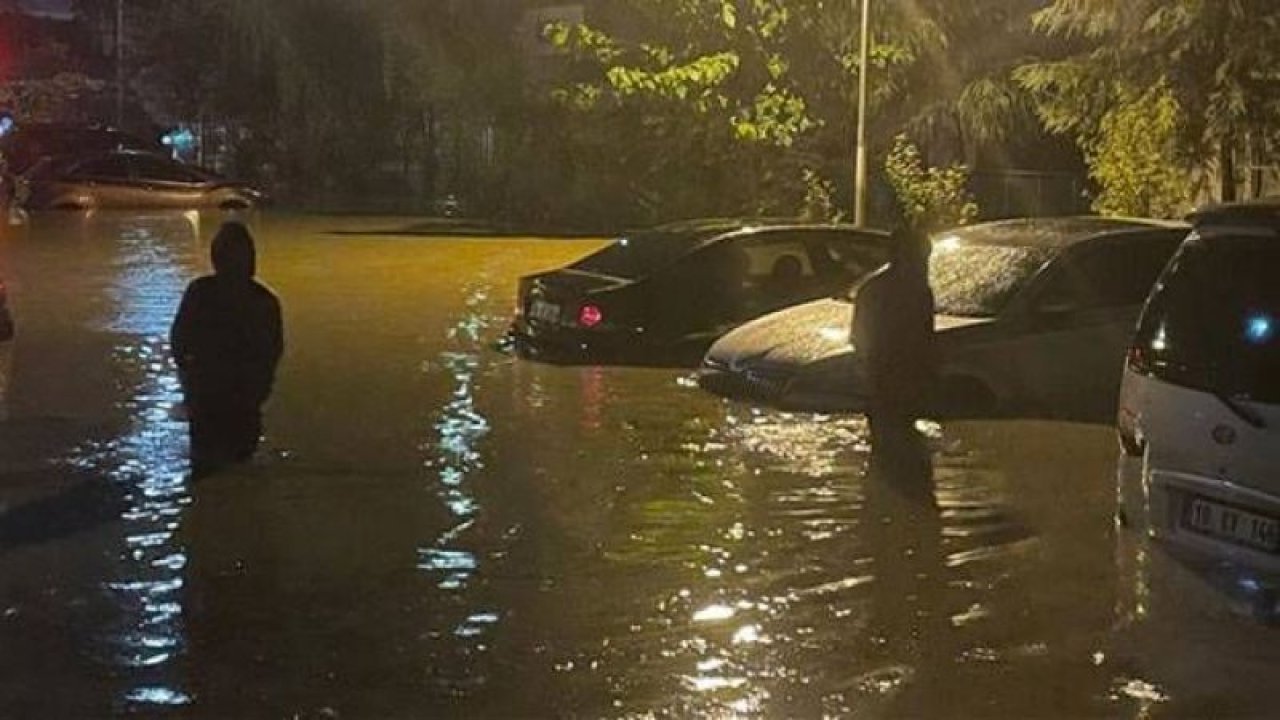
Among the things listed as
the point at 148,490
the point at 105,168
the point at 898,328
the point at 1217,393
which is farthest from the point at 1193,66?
the point at 105,168

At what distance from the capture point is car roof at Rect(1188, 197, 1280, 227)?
Answer: 22.8ft

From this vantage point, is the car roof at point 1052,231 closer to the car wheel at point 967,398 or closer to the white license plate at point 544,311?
the car wheel at point 967,398

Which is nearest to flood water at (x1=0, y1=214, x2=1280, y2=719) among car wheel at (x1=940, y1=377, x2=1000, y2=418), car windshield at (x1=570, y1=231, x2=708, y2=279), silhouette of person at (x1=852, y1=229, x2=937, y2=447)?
car wheel at (x1=940, y1=377, x2=1000, y2=418)

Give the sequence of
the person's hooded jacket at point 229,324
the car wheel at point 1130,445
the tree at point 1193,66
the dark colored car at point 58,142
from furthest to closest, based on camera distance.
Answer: the dark colored car at point 58,142 → the tree at point 1193,66 → the person's hooded jacket at point 229,324 → the car wheel at point 1130,445

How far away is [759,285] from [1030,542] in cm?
660

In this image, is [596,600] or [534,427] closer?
[596,600]

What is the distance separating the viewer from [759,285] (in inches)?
616

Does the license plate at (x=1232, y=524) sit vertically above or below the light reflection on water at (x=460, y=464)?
above

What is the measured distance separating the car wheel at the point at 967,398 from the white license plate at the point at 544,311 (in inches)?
165

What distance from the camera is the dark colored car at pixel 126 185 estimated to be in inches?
1467

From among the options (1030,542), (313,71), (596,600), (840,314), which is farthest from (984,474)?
(313,71)

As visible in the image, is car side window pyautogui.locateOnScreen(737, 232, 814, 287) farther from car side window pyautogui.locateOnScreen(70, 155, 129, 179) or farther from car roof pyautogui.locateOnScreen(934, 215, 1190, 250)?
car side window pyautogui.locateOnScreen(70, 155, 129, 179)

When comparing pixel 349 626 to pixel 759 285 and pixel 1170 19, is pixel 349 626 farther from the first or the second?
pixel 1170 19

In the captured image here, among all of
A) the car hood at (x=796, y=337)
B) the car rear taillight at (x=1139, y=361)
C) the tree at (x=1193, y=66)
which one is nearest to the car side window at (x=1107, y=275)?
the car hood at (x=796, y=337)
